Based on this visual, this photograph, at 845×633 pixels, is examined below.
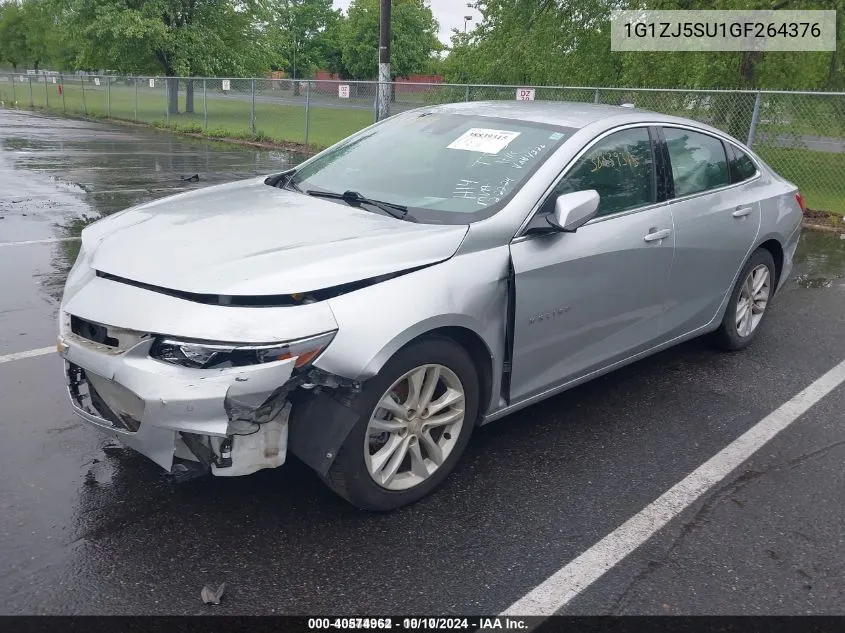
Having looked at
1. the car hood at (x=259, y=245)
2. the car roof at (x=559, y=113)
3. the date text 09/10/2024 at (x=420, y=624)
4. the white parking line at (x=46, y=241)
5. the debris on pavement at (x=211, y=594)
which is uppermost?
the car roof at (x=559, y=113)

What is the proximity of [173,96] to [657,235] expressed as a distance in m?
25.0

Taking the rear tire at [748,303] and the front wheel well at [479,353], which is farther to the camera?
the rear tire at [748,303]

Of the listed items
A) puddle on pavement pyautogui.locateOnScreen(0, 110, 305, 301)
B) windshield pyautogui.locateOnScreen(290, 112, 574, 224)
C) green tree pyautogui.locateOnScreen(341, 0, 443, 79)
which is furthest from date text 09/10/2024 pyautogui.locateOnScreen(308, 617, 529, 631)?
green tree pyautogui.locateOnScreen(341, 0, 443, 79)

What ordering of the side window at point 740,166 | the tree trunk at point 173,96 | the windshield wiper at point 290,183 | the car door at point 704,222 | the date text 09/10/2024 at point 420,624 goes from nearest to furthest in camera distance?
the date text 09/10/2024 at point 420,624, the windshield wiper at point 290,183, the car door at point 704,222, the side window at point 740,166, the tree trunk at point 173,96

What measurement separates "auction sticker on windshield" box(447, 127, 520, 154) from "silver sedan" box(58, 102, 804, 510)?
1cm

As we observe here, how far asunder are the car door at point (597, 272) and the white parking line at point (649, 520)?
29.4 inches

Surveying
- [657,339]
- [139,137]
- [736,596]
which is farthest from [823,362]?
[139,137]

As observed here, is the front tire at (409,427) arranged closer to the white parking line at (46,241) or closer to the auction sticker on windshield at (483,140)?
the auction sticker on windshield at (483,140)

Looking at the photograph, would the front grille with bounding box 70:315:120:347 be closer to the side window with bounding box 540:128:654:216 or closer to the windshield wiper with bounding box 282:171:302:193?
the windshield wiper with bounding box 282:171:302:193

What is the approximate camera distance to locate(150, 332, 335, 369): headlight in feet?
9.00

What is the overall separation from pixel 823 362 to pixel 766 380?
651 millimetres

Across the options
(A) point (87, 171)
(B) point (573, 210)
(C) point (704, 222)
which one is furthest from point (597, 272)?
(A) point (87, 171)

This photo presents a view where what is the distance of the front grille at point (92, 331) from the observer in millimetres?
2941

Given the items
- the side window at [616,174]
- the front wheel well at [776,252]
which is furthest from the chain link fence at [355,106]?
the side window at [616,174]
